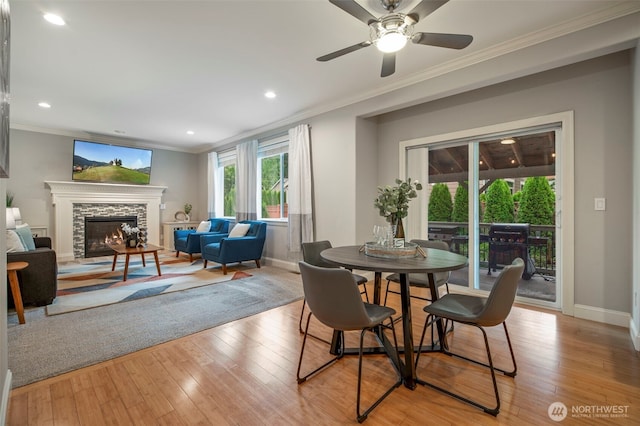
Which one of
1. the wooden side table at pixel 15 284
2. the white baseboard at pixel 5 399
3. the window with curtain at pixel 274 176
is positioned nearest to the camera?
the white baseboard at pixel 5 399

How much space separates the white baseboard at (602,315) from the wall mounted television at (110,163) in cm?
809

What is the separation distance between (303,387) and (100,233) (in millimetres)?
6684

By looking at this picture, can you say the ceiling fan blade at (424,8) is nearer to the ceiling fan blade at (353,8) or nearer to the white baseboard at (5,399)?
the ceiling fan blade at (353,8)

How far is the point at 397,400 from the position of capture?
1.68 metres

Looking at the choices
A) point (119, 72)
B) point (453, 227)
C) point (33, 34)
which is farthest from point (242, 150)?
point (453, 227)

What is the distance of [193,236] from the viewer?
19.3ft

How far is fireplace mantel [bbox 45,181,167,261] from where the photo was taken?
5809 mm

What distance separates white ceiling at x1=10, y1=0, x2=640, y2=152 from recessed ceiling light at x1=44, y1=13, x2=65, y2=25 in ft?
0.15

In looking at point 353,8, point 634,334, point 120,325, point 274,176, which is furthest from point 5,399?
point 274,176

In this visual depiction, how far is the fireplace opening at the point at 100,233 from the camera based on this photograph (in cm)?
623

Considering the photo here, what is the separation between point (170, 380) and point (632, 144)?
4.18 meters

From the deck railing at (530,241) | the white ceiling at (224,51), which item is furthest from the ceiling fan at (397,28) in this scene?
the deck railing at (530,241)

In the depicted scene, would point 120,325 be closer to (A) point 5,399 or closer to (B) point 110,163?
(A) point 5,399

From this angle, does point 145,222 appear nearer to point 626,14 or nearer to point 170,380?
point 170,380
